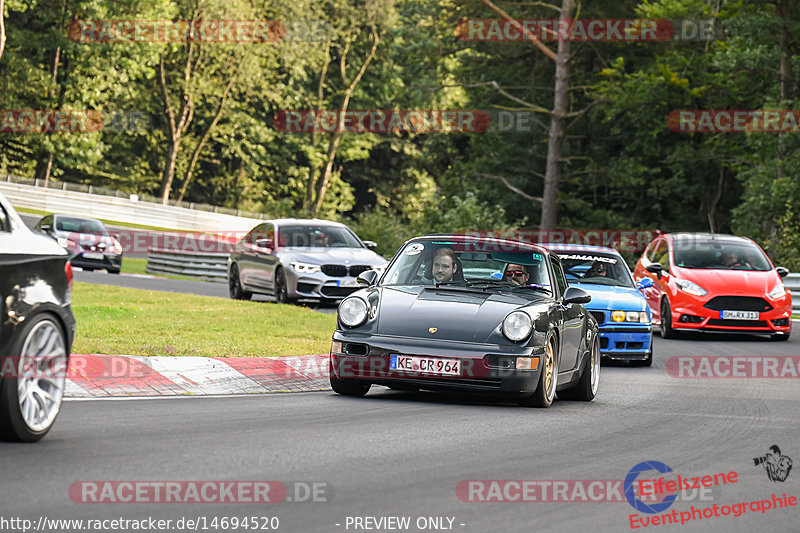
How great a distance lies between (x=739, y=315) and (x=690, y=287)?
33.2 inches

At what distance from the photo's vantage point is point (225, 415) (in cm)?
902

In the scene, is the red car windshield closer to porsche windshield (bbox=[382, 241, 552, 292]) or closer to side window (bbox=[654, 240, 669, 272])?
side window (bbox=[654, 240, 669, 272])

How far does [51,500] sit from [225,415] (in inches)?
130

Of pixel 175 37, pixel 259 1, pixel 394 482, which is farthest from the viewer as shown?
pixel 259 1

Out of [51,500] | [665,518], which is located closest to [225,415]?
[51,500]

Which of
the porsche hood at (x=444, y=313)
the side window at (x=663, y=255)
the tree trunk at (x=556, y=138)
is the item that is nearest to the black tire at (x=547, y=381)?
the porsche hood at (x=444, y=313)

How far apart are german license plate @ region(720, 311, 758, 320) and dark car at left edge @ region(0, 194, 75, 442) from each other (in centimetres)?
1340

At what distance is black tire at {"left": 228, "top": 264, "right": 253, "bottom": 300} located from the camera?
24469mm

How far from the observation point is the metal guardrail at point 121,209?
58750 mm

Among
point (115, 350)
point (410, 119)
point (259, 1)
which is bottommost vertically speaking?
point (115, 350)

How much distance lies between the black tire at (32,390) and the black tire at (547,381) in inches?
163

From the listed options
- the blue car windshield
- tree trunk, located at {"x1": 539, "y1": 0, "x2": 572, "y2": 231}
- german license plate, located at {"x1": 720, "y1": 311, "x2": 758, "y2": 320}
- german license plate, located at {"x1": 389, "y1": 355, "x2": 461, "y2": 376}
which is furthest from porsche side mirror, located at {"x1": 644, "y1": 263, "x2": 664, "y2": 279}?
tree trunk, located at {"x1": 539, "y1": 0, "x2": 572, "y2": 231}

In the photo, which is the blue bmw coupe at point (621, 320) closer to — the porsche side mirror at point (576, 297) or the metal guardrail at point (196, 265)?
the porsche side mirror at point (576, 297)

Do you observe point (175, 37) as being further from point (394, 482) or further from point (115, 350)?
point (394, 482)
